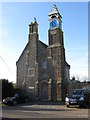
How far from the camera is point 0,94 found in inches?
1097

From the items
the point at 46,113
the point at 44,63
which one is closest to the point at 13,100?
the point at 46,113

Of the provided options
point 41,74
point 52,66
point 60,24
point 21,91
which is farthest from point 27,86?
point 60,24

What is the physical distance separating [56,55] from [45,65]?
2694 mm

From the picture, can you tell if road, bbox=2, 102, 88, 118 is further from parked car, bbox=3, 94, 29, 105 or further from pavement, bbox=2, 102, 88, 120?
parked car, bbox=3, 94, 29, 105

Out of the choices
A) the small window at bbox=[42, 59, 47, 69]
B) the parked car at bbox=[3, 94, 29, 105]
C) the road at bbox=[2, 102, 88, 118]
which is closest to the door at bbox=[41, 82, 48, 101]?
the small window at bbox=[42, 59, 47, 69]

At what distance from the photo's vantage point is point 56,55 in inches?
1249

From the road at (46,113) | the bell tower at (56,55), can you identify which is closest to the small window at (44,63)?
the bell tower at (56,55)

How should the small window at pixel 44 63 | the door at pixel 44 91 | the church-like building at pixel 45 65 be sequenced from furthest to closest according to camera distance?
1. the small window at pixel 44 63
2. the door at pixel 44 91
3. the church-like building at pixel 45 65

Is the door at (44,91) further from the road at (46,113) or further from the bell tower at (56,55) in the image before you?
the road at (46,113)

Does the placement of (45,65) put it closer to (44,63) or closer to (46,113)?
(44,63)

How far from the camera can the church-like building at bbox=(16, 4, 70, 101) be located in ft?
102

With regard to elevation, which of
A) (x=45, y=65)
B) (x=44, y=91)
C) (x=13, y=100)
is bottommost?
(x=13, y=100)

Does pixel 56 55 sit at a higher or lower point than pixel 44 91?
higher

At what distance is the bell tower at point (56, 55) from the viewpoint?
3070cm
